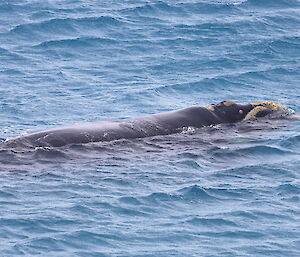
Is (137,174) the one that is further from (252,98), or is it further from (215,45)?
(215,45)

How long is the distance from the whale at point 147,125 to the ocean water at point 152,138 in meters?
0.30

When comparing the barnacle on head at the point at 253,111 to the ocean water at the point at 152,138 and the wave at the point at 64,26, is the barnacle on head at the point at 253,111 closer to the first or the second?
the ocean water at the point at 152,138

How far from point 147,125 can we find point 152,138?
1.69ft

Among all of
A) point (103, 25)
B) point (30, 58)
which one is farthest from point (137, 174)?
point (103, 25)

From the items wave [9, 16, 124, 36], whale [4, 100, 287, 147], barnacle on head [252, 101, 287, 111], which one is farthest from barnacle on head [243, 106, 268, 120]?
wave [9, 16, 124, 36]

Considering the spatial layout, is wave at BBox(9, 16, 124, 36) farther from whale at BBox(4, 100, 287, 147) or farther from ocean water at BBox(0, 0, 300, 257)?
whale at BBox(4, 100, 287, 147)

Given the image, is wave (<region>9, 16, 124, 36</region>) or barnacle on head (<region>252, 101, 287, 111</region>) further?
wave (<region>9, 16, 124, 36</region>)

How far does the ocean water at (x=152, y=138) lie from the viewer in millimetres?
15055

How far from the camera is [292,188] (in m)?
17.4

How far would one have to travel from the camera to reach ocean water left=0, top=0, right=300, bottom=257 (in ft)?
49.4

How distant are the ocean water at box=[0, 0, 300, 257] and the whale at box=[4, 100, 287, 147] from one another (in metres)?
0.30

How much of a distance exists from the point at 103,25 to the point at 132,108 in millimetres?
8169

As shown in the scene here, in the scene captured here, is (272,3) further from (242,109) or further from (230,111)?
(230,111)

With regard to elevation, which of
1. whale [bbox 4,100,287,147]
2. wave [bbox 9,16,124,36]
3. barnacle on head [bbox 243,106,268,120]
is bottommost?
barnacle on head [bbox 243,106,268,120]
